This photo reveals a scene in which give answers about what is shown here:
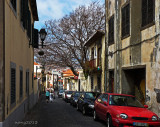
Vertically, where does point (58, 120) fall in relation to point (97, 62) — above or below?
below

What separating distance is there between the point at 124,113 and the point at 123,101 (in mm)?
1584

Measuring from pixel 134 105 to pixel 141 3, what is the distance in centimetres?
601

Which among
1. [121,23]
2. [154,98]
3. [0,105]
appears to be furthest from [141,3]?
[0,105]

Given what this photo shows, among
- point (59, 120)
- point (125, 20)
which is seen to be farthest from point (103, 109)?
point (125, 20)

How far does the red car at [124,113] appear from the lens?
26.7 feet

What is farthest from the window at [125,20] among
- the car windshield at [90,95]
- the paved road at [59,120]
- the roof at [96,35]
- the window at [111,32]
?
the paved road at [59,120]

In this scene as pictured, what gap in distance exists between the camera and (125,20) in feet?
49.1

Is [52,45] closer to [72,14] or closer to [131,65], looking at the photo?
[72,14]

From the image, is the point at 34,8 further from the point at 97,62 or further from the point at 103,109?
the point at 103,109

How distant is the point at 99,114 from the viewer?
10.6 metres

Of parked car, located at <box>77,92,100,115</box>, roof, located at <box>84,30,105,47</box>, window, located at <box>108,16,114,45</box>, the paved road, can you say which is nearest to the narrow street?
the paved road

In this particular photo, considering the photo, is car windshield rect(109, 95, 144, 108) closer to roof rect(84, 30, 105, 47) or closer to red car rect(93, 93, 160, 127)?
red car rect(93, 93, 160, 127)

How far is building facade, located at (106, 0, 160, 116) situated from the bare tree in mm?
10617

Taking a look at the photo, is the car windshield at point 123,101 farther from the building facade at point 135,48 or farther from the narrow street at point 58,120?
the building facade at point 135,48
